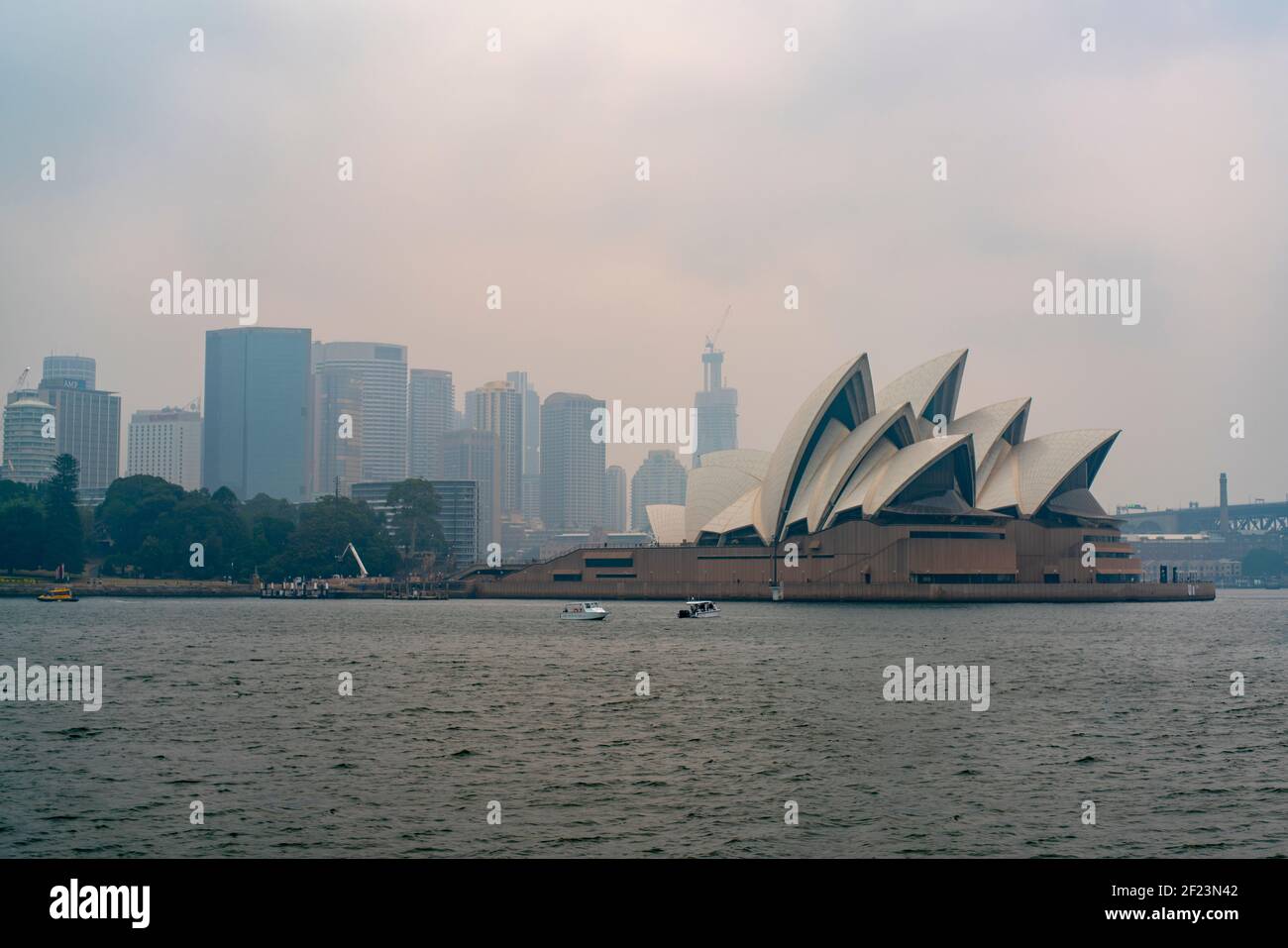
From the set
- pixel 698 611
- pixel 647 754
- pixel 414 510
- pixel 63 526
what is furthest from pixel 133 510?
pixel 647 754

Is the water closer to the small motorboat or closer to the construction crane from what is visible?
the small motorboat

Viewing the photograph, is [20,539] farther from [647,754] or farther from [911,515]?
[647,754]

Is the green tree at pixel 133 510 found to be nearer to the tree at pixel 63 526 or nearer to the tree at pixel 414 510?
the tree at pixel 63 526
